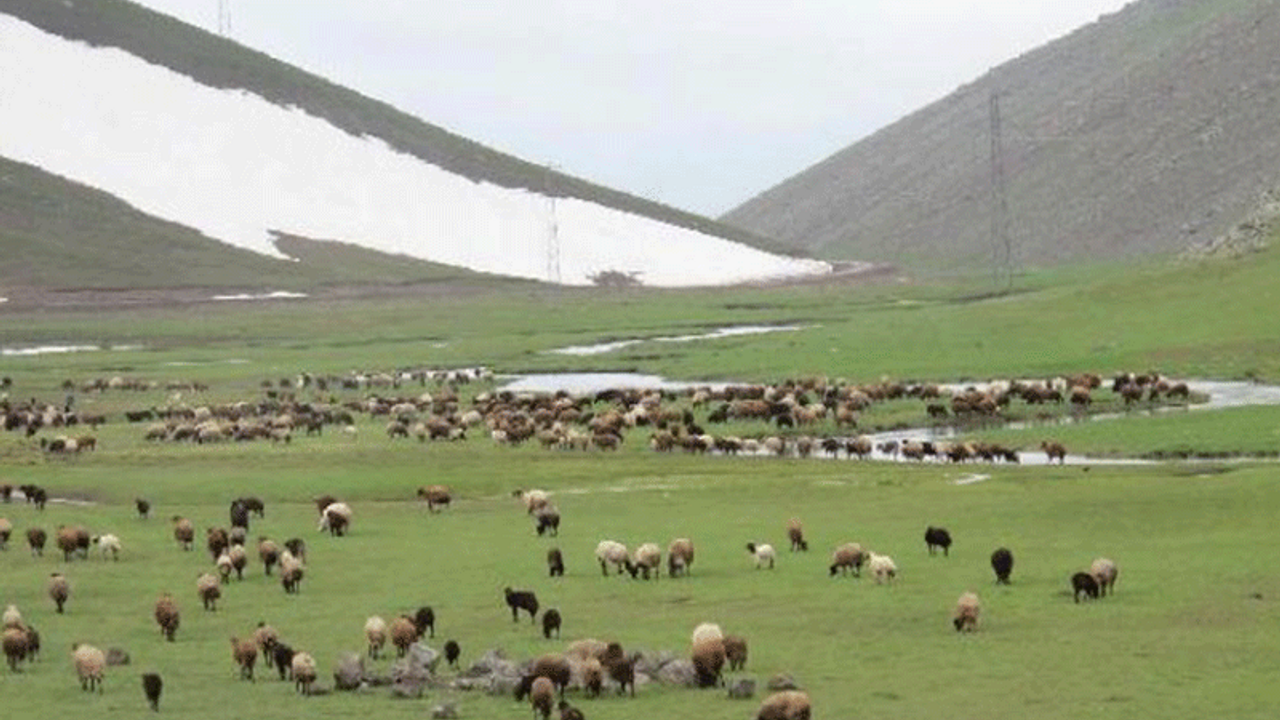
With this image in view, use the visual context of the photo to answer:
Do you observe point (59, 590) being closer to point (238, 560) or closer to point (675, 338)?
point (238, 560)

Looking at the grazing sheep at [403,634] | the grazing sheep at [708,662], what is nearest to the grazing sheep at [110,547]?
the grazing sheep at [403,634]

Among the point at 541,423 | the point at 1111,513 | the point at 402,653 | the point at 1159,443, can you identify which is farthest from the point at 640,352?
the point at 402,653

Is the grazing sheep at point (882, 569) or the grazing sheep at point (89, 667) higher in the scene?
the grazing sheep at point (882, 569)

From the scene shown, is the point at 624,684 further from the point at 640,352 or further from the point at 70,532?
the point at 640,352

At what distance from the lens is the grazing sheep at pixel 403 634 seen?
29.7 meters

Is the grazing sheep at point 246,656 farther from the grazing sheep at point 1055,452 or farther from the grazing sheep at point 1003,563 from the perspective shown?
the grazing sheep at point 1055,452

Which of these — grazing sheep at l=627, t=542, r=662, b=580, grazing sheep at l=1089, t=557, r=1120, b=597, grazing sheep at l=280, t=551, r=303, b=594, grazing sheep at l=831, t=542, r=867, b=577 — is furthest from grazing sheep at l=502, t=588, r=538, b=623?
grazing sheep at l=1089, t=557, r=1120, b=597

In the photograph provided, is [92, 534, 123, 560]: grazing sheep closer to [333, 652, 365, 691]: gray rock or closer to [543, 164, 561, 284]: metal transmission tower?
[333, 652, 365, 691]: gray rock

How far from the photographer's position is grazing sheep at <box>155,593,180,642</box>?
3203 centimetres

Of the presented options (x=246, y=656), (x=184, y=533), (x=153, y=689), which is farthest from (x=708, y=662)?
(x=184, y=533)

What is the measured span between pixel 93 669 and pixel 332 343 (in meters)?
95.0

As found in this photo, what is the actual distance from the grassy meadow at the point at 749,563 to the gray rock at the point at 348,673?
49cm

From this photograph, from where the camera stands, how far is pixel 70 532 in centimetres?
4131

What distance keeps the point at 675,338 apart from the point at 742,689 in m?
92.0
